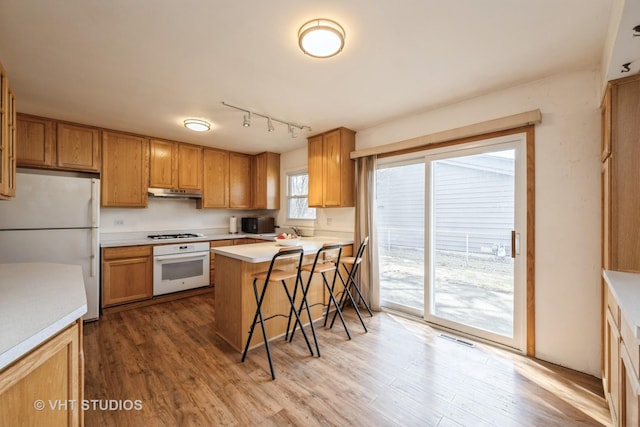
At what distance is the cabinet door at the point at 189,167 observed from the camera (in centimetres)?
425

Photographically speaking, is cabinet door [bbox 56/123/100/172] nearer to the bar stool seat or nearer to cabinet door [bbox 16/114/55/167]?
cabinet door [bbox 16/114/55/167]

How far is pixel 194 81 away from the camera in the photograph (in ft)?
7.64

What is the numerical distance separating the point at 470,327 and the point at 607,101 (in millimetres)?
2127

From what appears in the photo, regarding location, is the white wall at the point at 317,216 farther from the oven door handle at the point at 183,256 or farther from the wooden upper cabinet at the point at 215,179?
the oven door handle at the point at 183,256

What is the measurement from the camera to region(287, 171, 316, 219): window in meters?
4.66

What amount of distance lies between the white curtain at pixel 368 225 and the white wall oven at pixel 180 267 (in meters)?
2.38

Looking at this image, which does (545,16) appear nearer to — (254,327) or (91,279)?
(254,327)

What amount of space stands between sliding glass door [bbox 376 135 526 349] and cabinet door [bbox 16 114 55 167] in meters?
4.00

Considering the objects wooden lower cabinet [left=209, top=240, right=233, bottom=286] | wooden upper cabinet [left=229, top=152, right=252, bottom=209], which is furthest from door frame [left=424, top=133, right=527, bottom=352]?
wooden upper cabinet [left=229, top=152, right=252, bottom=209]

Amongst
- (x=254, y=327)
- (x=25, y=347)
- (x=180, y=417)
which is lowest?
(x=180, y=417)

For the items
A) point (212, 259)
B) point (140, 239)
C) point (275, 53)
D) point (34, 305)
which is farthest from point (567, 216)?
point (140, 239)

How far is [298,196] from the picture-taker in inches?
188

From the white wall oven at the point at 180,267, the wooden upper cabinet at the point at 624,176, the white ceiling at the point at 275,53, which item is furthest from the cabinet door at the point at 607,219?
the white wall oven at the point at 180,267

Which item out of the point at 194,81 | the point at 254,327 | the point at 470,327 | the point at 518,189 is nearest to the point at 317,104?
the point at 194,81
